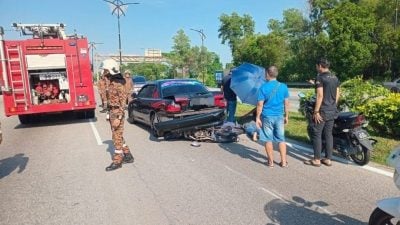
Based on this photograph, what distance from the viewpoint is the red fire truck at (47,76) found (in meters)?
12.0

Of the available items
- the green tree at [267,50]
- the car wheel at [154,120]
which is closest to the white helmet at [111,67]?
the car wheel at [154,120]

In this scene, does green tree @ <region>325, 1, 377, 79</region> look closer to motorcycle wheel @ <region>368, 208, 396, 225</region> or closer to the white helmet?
the white helmet

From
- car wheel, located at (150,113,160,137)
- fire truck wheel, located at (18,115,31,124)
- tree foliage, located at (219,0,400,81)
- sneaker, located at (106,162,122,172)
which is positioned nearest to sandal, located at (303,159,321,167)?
sneaker, located at (106,162,122,172)

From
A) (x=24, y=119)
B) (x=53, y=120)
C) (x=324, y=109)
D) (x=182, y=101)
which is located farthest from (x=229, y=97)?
(x=24, y=119)

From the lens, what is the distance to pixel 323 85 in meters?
6.36

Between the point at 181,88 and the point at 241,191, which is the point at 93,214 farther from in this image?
the point at 181,88

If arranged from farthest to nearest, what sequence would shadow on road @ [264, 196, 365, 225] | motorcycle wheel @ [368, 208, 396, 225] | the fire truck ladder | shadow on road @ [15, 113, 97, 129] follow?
1. shadow on road @ [15, 113, 97, 129]
2. the fire truck ladder
3. shadow on road @ [264, 196, 365, 225]
4. motorcycle wheel @ [368, 208, 396, 225]

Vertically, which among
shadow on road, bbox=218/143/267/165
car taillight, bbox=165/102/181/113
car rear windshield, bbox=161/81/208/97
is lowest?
shadow on road, bbox=218/143/267/165

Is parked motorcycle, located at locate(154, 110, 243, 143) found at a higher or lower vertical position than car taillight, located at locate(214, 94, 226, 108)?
lower

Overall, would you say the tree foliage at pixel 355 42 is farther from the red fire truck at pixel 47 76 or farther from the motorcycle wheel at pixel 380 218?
the motorcycle wheel at pixel 380 218

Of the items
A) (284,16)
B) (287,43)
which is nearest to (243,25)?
(284,16)

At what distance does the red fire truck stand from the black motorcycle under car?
8532 millimetres

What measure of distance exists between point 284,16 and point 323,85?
65.2m

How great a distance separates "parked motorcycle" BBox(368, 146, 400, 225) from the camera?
3.31 meters
